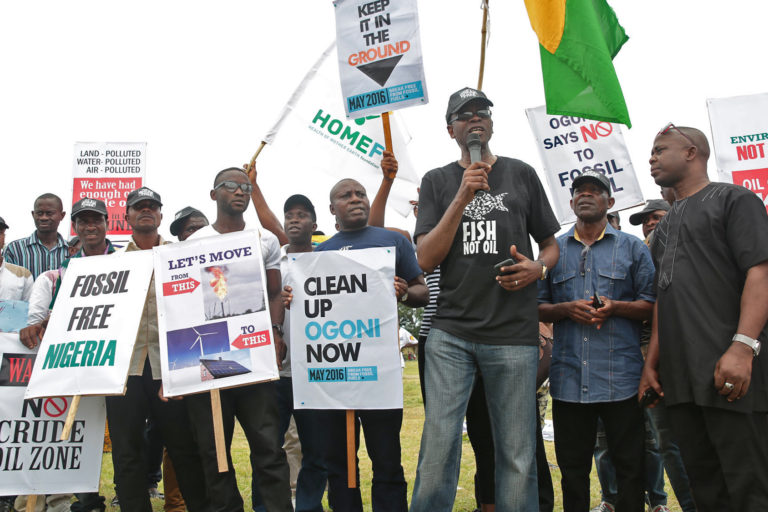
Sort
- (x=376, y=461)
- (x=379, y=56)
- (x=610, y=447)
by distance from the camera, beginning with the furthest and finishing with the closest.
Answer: (x=379, y=56) → (x=376, y=461) → (x=610, y=447)

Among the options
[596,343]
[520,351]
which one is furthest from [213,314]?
[596,343]

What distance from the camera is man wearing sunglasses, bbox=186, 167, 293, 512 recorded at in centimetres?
426

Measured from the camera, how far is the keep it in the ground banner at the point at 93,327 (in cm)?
457

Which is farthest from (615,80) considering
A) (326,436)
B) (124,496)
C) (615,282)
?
(124,496)

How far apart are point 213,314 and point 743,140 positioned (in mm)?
5468

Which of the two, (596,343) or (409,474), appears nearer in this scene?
(596,343)

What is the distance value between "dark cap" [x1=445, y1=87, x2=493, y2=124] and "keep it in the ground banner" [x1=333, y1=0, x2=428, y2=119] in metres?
1.22

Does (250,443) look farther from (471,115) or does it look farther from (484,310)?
(471,115)

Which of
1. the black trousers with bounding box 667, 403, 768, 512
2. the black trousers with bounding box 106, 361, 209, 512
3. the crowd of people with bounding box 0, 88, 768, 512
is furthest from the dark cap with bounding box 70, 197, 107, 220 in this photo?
the black trousers with bounding box 667, 403, 768, 512

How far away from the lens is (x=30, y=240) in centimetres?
687

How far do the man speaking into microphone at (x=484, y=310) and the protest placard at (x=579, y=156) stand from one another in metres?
3.14

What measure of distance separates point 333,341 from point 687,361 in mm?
2314

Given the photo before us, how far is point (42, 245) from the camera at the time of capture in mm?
6844

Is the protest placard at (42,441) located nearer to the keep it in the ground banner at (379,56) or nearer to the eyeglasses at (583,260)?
the keep it in the ground banner at (379,56)
